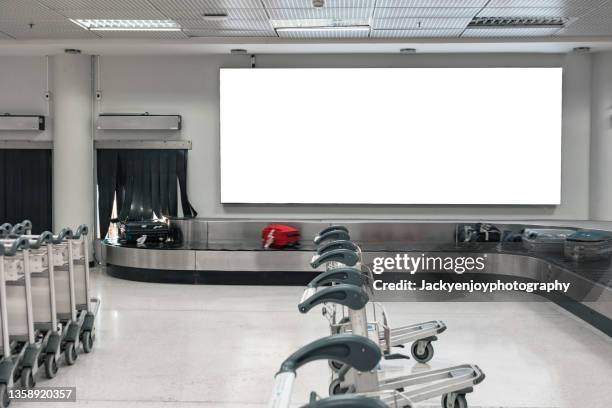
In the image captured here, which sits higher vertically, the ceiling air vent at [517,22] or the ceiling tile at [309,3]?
the ceiling air vent at [517,22]

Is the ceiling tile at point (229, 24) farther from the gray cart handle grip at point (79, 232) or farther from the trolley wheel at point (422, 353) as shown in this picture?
the trolley wheel at point (422, 353)

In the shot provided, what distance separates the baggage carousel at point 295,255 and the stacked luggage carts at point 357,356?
2939mm

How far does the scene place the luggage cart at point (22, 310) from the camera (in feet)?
12.5

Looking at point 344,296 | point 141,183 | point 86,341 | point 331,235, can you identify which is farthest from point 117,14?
point 344,296

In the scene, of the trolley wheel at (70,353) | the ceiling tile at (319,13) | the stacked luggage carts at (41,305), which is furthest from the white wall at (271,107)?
the trolley wheel at (70,353)

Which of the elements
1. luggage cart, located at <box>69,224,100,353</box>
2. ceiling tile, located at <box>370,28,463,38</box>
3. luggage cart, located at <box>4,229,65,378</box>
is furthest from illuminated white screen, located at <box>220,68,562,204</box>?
luggage cart, located at <box>4,229,65,378</box>

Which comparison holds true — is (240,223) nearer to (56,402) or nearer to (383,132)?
(383,132)

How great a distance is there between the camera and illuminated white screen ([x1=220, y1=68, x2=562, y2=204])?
9234mm

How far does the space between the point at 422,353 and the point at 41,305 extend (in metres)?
2.55

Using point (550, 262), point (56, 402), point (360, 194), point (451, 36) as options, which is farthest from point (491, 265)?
point (56, 402)

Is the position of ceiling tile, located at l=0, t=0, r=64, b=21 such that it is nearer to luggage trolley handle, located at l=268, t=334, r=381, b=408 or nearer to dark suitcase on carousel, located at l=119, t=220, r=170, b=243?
dark suitcase on carousel, located at l=119, t=220, r=170, b=243

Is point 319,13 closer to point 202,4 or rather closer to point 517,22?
point 202,4

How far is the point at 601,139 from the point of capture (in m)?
9.03

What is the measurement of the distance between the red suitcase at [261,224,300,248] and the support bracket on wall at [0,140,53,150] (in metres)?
3.55
